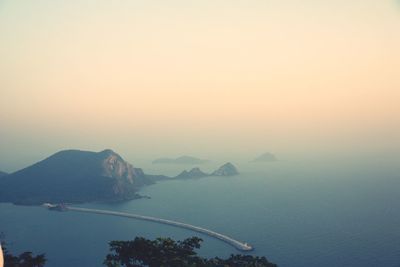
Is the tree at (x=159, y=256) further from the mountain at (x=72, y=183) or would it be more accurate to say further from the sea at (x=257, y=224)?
the mountain at (x=72, y=183)

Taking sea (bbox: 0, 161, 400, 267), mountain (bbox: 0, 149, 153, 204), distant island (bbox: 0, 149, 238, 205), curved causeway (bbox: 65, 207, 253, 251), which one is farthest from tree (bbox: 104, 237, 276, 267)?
mountain (bbox: 0, 149, 153, 204)

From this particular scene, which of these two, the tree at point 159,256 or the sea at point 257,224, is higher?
the tree at point 159,256

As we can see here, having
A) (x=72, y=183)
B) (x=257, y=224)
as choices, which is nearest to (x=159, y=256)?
(x=257, y=224)

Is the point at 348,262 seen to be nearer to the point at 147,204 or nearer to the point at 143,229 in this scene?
the point at 143,229

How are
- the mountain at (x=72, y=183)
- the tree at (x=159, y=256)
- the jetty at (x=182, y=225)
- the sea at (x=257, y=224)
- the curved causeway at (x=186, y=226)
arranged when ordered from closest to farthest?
1. the tree at (x=159, y=256)
2. the sea at (x=257, y=224)
3. the curved causeway at (x=186, y=226)
4. the jetty at (x=182, y=225)
5. the mountain at (x=72, y=183)

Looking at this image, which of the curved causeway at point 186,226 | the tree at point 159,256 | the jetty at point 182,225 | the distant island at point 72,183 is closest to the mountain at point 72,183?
the distant island at point 72,183

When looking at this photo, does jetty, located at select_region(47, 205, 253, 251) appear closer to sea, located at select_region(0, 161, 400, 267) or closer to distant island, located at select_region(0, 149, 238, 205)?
sea, located at select_region(0, 161, 400, 267)

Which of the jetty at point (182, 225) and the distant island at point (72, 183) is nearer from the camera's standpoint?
the jetty at point (182, 225)

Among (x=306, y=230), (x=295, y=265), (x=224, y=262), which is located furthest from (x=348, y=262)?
(x=224, y=262)

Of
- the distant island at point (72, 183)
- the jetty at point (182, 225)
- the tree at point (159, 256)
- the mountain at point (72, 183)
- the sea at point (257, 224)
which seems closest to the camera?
the tree at point (159, 256)
